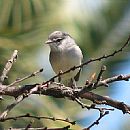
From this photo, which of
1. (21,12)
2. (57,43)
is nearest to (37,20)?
(21,12)

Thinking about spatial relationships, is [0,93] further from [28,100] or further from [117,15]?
[117,15]

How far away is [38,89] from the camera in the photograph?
1.67 metres

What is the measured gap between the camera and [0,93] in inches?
66.2

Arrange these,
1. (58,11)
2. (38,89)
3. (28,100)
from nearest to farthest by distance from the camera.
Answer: (38,89)
(28,100)
(58,11)

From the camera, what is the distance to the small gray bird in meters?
3.18

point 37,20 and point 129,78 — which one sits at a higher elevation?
point 37,20

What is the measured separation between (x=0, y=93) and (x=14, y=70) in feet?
5.60

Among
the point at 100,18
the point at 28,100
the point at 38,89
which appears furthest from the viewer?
the point at 100,18

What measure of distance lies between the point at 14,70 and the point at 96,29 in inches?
88.9

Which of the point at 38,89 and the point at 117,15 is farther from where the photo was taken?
the point at 117,15

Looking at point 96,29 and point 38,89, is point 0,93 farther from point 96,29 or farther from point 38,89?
point 96,29

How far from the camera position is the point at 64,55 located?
326 cm

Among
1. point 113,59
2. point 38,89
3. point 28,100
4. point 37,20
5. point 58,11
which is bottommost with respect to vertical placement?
point 38,89

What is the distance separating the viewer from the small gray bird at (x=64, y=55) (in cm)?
318
